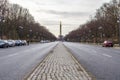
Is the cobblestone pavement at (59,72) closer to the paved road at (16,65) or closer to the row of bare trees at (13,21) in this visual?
the paved road at (16,65)

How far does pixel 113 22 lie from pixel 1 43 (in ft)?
144

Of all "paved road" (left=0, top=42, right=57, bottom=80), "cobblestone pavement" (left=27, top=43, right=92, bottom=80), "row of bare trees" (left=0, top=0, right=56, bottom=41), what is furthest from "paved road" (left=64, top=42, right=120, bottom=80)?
"row of bare trees" (left=0, top=0, right=56, bottom=41)

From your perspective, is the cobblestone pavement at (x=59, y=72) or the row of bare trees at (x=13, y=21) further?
the row of bare trees at (x=13, y=21)

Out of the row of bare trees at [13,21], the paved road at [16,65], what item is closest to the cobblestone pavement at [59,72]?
the paved road at [16,65]

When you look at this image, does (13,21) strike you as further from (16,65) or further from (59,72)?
(59,72)

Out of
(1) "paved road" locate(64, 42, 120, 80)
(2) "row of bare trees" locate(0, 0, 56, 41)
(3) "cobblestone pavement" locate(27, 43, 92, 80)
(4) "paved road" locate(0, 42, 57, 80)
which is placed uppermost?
(2) "row of bare trees" locate(0, 0, 56, 41)

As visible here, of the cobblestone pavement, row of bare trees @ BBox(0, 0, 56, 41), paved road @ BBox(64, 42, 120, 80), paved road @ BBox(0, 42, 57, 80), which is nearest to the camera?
the cobblestone pavement

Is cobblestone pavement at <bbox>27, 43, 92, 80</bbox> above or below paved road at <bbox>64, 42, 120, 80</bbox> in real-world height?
above

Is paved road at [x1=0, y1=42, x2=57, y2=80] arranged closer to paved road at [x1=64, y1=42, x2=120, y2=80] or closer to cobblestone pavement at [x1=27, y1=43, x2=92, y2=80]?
cobblestone pavement at [x1=27, y1=43, x2=92, y2=80]

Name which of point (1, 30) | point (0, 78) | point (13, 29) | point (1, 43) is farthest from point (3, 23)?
point (0, 78)

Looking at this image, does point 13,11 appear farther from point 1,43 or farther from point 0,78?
point 0,78

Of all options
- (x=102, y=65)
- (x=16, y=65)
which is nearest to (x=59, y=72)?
(x=16, y=65)

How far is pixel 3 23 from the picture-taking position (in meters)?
96.1

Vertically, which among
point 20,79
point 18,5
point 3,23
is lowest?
point 20,79
